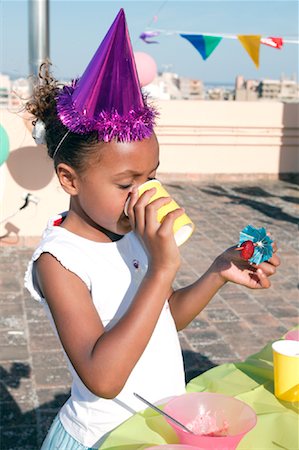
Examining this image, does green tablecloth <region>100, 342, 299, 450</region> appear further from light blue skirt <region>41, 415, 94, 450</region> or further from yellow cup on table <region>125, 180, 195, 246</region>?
yellow cup on table <region>125, 180, 195, 246</region>

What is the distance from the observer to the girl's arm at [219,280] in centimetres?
175

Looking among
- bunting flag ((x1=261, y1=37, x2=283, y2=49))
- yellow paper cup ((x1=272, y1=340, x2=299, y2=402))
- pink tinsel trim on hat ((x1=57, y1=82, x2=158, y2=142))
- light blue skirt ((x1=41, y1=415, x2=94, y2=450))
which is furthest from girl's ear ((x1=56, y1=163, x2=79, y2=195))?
bunting flag ((x1=261, y1=37, x2=283, y2=49))

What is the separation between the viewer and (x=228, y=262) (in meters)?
1.81

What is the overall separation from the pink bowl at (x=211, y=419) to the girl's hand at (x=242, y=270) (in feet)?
1.23

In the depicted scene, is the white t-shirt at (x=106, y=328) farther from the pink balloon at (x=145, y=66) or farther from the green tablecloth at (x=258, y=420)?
the pink balloon at (x=145, y=66)

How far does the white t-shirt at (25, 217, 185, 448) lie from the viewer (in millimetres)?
1556

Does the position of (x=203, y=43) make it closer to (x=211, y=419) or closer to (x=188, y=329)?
(x=188, y=329)

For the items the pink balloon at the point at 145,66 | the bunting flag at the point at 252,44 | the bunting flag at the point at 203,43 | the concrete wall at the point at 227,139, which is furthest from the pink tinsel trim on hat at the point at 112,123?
the concrete wall at the point at 227,139

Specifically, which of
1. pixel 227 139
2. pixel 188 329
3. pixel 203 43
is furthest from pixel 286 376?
pixel 227 139

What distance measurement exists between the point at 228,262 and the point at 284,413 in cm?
44

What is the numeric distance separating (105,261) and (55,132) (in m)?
0.36

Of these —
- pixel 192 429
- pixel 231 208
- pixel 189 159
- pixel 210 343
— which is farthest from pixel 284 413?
pixel 189 159

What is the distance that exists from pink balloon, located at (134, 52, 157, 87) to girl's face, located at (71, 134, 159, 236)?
8167 mm

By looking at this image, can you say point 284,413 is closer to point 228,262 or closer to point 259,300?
point 228,262
